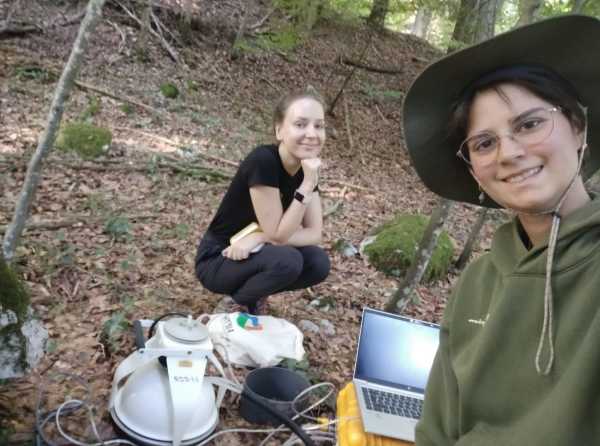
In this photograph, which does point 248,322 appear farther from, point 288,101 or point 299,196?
point 288,101

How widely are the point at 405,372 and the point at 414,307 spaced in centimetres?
183

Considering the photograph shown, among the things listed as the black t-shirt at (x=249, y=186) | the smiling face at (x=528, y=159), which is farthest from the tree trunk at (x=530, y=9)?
the smiling face at (x=528, y=159)

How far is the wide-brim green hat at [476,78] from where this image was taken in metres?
1.43

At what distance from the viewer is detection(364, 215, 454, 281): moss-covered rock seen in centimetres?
523

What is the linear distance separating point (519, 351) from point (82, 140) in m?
5.81

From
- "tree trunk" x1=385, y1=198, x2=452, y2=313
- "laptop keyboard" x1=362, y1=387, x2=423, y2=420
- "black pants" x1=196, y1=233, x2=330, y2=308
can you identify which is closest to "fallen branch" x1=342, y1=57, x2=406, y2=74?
"tree trunk" x1=385, y1=198, x2=452, y2=313

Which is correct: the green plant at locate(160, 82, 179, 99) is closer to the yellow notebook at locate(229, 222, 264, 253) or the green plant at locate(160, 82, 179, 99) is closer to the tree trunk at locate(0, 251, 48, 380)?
the yellow notebook at locate(229, 222, 264, 253)

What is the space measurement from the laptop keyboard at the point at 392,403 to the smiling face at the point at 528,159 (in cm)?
140

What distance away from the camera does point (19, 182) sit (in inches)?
194

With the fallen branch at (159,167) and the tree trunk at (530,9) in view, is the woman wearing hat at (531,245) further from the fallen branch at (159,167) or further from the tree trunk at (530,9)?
the fallen branch at (159,167)

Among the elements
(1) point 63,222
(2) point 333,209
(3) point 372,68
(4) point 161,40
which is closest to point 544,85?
(1) point 63,222

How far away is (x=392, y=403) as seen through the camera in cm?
255

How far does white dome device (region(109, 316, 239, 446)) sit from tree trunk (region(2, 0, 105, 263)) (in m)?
1.49

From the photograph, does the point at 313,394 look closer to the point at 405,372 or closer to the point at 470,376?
the point at 405,372
